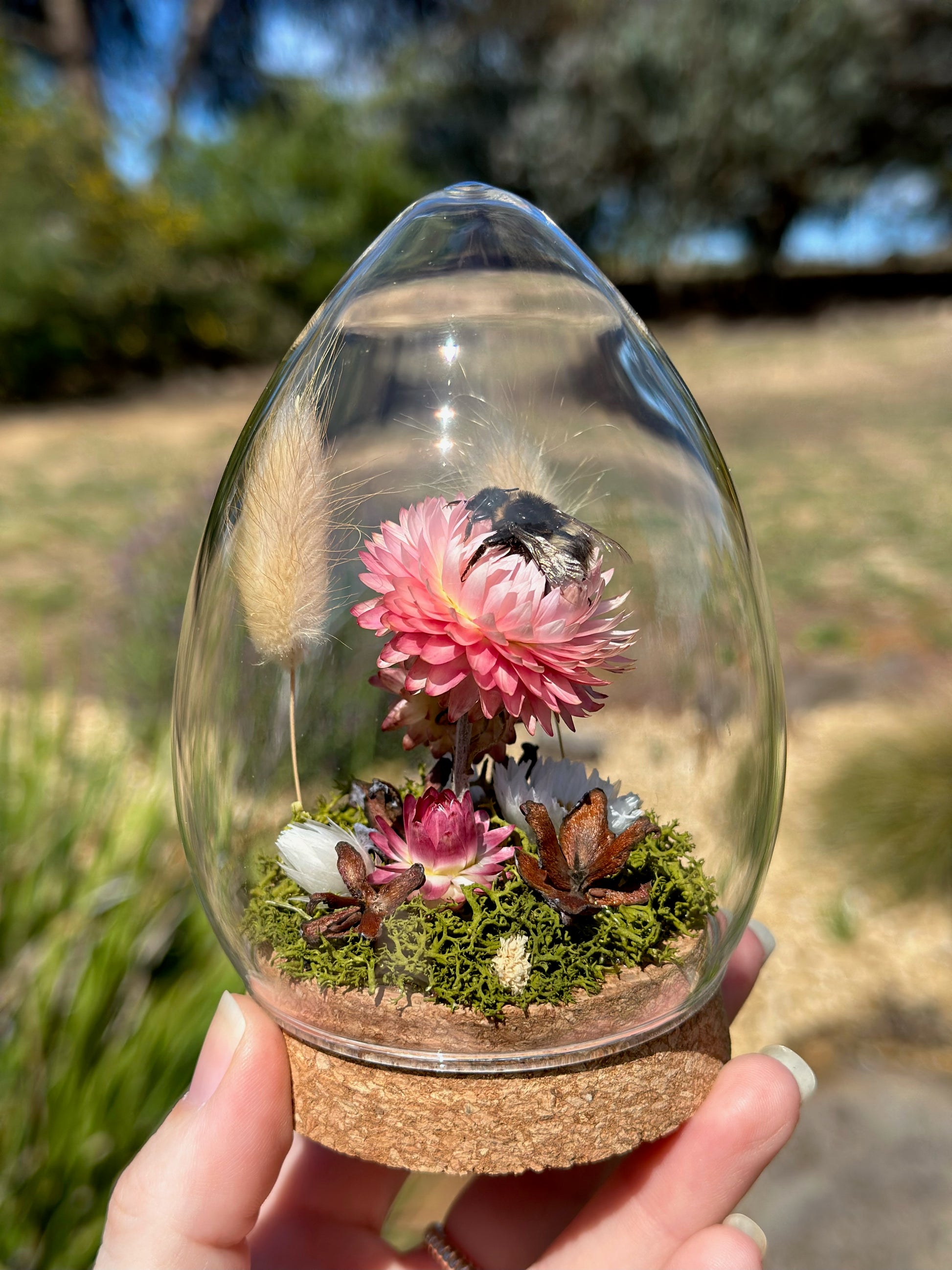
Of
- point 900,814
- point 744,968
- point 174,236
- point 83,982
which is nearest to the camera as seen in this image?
point 744,968

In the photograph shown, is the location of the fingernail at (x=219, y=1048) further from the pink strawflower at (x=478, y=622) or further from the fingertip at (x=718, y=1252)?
the fingertip at (x=718, y=1252)

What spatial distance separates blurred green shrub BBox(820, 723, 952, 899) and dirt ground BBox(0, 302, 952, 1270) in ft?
0.19

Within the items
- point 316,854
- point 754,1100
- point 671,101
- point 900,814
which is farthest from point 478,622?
point 671,101

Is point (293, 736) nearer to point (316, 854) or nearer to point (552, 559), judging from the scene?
point (316, 854)

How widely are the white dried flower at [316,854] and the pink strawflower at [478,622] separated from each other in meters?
0.16

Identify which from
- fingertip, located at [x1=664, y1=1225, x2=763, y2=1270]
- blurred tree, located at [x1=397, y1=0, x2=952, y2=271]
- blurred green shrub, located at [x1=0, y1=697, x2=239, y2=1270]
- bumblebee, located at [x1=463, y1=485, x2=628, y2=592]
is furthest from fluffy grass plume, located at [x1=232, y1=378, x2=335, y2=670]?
blurred tree, located at [x1=397, y1=0, x2=952, y2=271]

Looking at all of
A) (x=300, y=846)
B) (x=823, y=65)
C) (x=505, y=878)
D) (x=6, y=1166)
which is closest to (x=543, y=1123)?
(x=505, y=878)

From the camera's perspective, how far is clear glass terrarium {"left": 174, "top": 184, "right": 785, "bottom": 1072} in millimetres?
835

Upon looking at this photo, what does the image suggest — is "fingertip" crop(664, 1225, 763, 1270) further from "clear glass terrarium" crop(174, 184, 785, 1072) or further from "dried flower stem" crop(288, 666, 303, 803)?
"dried flower stem" crop(288, 666, 303, 803)

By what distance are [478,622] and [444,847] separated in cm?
20

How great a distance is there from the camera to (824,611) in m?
4.66

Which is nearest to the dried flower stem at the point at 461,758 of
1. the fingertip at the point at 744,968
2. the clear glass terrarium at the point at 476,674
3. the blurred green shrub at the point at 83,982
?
the clear glass terrarium at the point at 476,674

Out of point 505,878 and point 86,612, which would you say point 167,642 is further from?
point 505,878

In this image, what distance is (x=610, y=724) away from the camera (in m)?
1.08
